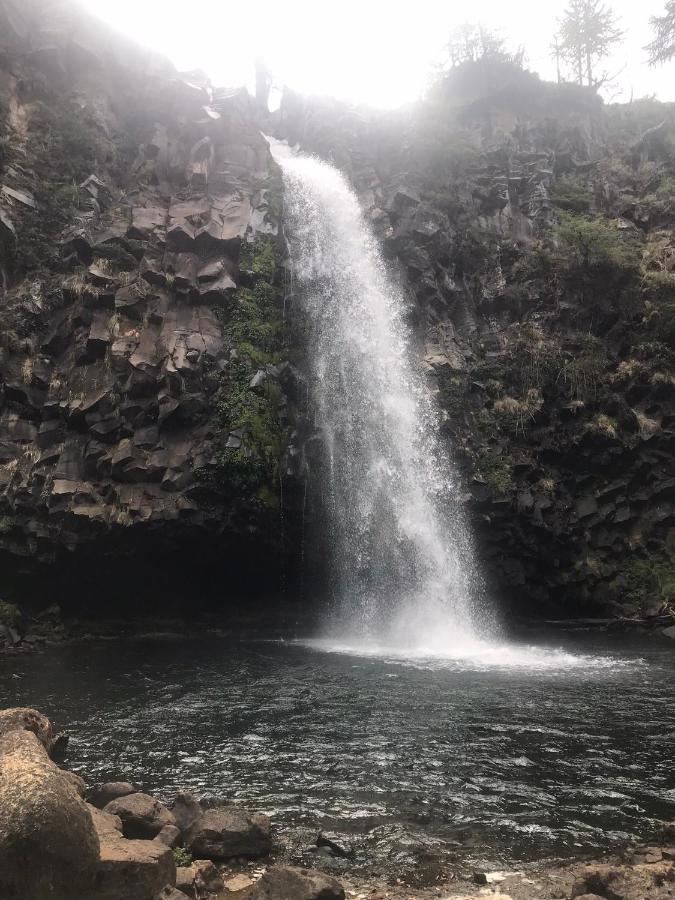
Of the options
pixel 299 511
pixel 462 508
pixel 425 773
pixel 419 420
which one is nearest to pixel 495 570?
pixel 462 508

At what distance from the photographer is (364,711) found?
1090 cm

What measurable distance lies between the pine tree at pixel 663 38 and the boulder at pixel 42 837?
4486cm

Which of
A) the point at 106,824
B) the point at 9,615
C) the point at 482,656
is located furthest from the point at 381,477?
the point at 106,824

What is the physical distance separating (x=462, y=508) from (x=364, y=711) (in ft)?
38.0

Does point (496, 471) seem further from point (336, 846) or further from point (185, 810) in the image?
point (185, 810)

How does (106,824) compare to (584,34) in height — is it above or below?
below

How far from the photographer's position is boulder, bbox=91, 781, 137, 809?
7109 mm

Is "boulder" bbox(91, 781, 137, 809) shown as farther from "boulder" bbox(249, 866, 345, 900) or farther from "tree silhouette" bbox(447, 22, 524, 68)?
"tree silhouette" bbox(447, 22, 524, 68)

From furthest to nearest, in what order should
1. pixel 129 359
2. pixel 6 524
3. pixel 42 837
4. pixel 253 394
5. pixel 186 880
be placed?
pixel 253 394 → pixel 129 359 → pixel 6 524 → pixel 186 880 → pixel 42 837

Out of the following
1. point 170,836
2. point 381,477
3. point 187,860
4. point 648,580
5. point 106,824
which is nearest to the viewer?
point 106,824

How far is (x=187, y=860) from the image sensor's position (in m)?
5.99

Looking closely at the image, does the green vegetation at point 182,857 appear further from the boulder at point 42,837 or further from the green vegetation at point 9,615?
the green vegetation at point 9,615

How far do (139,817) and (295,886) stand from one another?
2131 millimetres

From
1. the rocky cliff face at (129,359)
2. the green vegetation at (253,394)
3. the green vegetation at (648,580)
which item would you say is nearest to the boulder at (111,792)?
the rocky cliff face at (129,359)
